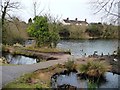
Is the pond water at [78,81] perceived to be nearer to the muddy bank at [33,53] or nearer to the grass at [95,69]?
the grass at [95,69]

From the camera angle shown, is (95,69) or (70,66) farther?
(70,66)

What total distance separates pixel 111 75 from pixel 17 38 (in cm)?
2116

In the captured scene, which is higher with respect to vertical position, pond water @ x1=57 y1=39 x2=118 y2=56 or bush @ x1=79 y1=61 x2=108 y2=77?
bush @ x1=79 y1=61 x2=108 y2=77

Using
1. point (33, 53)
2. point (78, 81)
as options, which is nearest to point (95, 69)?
point (78, 81)

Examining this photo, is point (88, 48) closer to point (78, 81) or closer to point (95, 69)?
point (95, 69)

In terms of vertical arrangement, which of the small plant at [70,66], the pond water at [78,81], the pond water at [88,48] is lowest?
the pond water at [88,48]

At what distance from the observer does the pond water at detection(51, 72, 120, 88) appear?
39.4ft

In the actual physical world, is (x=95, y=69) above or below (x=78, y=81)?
above

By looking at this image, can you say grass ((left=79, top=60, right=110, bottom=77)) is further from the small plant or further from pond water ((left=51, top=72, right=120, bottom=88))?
the small plant

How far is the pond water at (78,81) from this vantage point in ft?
39.4

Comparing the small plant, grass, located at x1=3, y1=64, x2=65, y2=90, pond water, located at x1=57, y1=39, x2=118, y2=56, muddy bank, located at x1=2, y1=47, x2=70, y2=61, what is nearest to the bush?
the small plant

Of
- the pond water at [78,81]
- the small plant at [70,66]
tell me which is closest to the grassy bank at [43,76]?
the small plant at [70,66]

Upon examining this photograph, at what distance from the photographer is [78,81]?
12820 mm

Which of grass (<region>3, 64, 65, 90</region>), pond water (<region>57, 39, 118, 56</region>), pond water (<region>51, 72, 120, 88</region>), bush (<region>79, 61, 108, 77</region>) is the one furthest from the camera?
pond water (<region>57, 39, 118, 56</region>)
